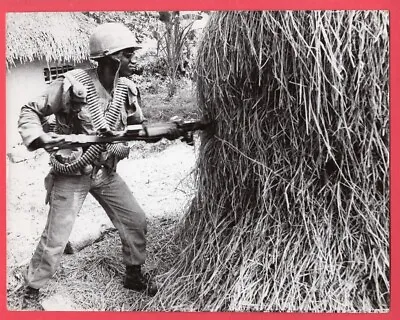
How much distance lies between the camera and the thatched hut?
6.75 feet

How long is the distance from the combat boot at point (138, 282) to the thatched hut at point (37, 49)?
2.31ft

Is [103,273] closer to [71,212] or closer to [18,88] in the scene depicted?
[71,212]

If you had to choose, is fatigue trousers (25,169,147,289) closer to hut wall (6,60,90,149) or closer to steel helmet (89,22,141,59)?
hut wall (6,60,90,149)

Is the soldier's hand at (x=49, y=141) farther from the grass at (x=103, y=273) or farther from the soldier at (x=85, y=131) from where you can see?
the grass at (x=103, y=273)

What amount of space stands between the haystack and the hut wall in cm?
63

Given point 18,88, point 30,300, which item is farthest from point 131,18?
point 30,300

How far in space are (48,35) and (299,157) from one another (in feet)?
3.72

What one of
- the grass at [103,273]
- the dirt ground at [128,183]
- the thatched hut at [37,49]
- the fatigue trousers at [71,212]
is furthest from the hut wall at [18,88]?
the grass at [103,273]

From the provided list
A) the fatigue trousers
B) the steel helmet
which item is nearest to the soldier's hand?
the fatigue trousers

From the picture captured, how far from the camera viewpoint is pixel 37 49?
231cm

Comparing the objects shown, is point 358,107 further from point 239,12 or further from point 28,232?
point 28,232

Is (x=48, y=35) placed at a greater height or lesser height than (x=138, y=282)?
greater

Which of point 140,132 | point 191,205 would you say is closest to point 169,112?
point 140,132

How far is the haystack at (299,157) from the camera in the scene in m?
1.87
